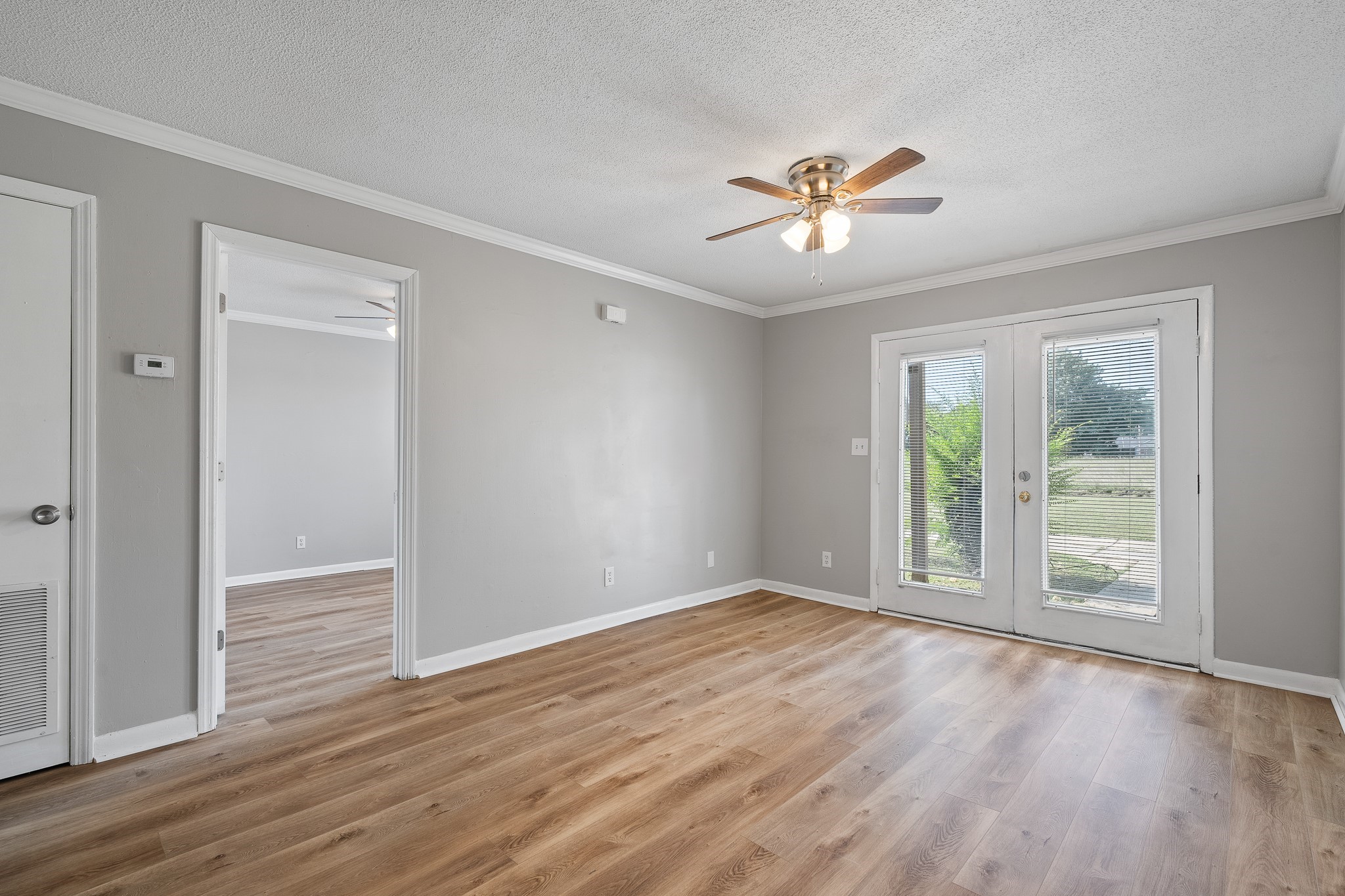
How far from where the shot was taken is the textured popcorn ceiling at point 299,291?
182 inches

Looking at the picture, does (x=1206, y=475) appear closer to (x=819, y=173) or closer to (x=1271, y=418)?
(x=1271, y=418)

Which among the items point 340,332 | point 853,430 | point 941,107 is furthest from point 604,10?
point 340,332

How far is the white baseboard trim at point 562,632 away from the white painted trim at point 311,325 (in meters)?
3.03

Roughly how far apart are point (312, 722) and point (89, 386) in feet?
5.51

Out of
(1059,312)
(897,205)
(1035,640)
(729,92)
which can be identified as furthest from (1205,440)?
(729,92)

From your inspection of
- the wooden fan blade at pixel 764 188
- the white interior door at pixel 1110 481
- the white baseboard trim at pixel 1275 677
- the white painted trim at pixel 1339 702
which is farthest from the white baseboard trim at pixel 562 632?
the white painted trim at pixel 1339 702

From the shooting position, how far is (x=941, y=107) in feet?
7.88

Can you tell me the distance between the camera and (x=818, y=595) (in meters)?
5.30

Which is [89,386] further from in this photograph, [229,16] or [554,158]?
[554,158]

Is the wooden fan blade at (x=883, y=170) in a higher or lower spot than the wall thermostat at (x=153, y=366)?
higher

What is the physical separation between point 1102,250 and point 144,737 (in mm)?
5554

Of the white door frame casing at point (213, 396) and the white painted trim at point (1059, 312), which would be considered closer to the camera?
the white door frame casing at point (213, 396)

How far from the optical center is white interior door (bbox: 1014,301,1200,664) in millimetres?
3633

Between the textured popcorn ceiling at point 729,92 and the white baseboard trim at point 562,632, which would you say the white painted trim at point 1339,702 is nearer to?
the textured popcorn ceiling at point 729,92
